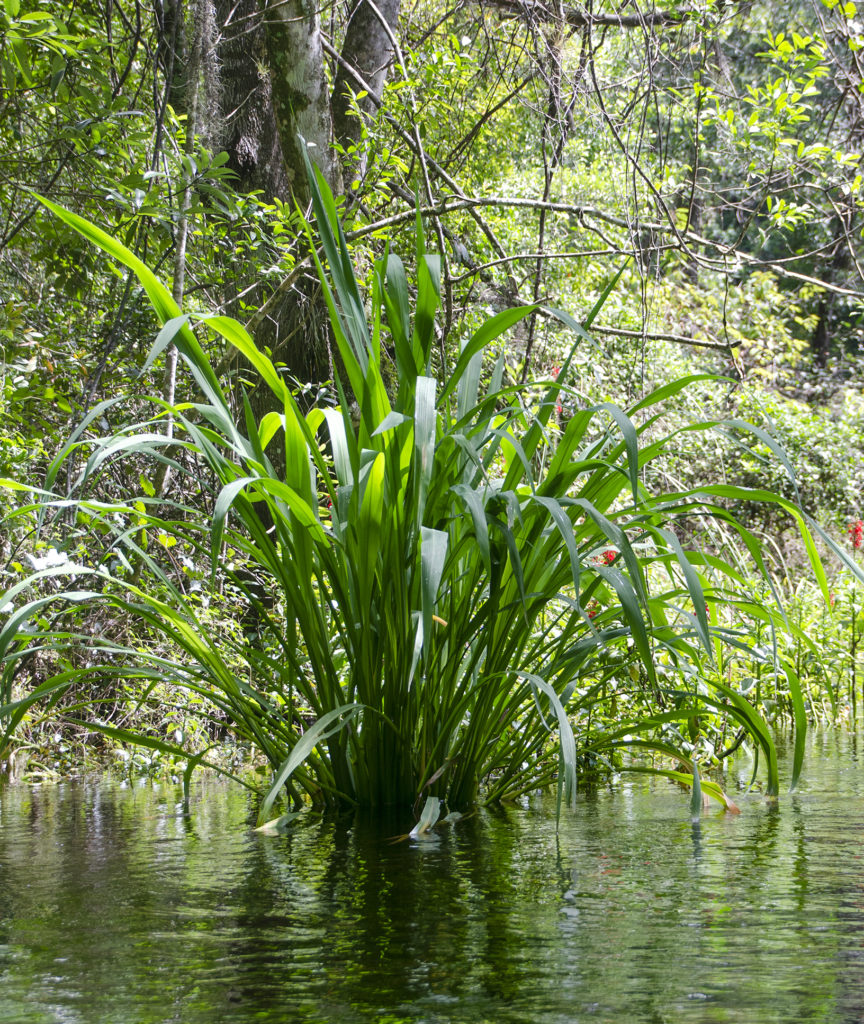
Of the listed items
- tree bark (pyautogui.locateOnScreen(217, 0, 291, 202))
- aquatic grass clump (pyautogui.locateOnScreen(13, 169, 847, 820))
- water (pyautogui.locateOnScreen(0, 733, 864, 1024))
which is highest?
tree bark (pyautogui.locateOnScreen(217, 0, 291, 202))

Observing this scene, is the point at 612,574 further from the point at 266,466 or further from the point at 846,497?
the point at 846,497

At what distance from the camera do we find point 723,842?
1.46 meters

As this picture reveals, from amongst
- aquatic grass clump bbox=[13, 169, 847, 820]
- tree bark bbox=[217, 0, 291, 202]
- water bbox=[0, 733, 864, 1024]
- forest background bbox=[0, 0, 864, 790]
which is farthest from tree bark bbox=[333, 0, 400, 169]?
water bbox=[0, 733, 864, 1024]

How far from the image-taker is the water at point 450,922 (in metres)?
0.76

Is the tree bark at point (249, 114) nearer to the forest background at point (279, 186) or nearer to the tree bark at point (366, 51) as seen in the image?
the forest background at point (279, 186)

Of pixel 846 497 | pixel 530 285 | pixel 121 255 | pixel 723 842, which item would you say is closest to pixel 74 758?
pixel 121 255

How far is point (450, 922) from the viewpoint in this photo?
39.9 inches

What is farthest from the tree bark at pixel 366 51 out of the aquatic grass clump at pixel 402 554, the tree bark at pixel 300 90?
the aquatic grass clump at pixel 402 554

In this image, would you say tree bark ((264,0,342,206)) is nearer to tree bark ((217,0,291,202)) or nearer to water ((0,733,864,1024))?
tree bark ((217,0,291,202))

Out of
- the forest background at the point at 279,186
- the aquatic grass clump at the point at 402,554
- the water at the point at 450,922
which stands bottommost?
the water at the point at 450,922

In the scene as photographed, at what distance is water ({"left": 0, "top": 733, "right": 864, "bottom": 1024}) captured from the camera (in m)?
0.76

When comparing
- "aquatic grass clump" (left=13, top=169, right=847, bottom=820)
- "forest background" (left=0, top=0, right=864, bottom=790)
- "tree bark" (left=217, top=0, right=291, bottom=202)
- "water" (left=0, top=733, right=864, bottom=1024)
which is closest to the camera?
"water" (left=0, top=733, right=864, bottom=1024)

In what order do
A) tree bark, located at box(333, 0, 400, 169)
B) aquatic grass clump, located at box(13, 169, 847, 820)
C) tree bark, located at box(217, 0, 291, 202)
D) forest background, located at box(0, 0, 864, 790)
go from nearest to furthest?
1. aquatic grass clump, located at box(13, 169, 847, 820)
2. forest background, located at box(0, 0, 864, 790)
3. tree bark, located at box(217, 0, 291, 202)
4. tree bark, located at box(333, 0, 400, 169)

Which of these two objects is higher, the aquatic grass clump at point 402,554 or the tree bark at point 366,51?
the tree bark at point 366,51
